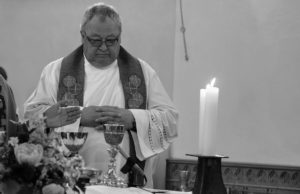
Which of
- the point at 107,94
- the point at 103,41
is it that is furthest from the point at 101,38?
the point at 107,94

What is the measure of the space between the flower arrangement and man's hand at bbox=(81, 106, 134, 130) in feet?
4.81

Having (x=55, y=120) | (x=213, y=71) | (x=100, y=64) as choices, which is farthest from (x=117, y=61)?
(x=213, y=71)

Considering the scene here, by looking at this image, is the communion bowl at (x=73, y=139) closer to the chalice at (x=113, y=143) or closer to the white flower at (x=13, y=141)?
the chalice at (x=113, y=143)

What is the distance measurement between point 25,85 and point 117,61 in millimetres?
2786

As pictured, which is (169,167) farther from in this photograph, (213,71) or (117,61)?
(117,61)

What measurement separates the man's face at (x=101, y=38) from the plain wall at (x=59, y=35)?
6.94 feet

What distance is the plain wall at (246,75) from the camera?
5402mm

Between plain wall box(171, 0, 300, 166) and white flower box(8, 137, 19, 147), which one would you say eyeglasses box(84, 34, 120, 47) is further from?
plain wall box(171, 0, 300, 166)

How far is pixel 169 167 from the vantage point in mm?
5742

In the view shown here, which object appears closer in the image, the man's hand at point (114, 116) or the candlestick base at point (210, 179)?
the candlestick base at point (210, 179)

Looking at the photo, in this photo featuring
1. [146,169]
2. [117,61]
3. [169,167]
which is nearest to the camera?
[146,169]

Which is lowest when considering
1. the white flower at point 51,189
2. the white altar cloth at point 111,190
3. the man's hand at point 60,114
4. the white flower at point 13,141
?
the white altar cloth at point 111,190

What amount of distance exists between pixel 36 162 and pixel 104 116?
1621 millimetres

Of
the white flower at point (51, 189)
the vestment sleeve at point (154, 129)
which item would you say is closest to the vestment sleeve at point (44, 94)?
the vestment sleeve at point (154, 129)
